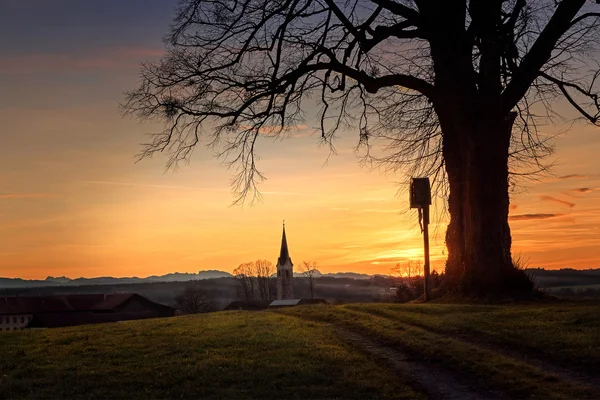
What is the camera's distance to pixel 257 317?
20.5 metres

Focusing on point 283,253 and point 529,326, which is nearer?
point 529,326

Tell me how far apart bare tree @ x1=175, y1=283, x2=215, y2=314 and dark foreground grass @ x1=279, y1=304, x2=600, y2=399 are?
9323cm

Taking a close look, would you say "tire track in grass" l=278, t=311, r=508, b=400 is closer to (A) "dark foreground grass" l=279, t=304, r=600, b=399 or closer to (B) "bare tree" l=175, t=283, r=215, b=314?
(A) "dark foreground grass" l=279, t=304, r=600, b=399

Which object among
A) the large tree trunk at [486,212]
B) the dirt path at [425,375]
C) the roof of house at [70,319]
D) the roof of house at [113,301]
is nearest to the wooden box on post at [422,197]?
the large tree trunk at [486,212]

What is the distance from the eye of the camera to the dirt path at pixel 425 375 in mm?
9945

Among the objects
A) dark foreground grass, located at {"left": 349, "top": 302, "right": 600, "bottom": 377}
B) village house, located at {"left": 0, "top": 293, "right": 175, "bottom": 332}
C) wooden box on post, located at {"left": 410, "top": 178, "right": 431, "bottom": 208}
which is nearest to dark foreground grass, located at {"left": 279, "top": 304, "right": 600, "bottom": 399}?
dark foreground grass, located at {"left": 349, "top": 302, "right": 600, "bottom": 377}

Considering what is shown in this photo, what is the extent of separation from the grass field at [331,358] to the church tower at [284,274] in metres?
114

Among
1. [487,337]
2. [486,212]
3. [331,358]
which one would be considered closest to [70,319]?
[486,212]

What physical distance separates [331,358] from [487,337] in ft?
11.6

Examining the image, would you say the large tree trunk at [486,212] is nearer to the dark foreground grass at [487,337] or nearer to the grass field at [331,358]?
the grass field at [331,358]

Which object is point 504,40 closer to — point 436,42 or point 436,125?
point 436,42

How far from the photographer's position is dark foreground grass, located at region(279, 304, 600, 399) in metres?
10.2

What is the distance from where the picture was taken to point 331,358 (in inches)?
482

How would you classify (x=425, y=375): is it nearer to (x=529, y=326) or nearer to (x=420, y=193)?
(x=529, y=326)
